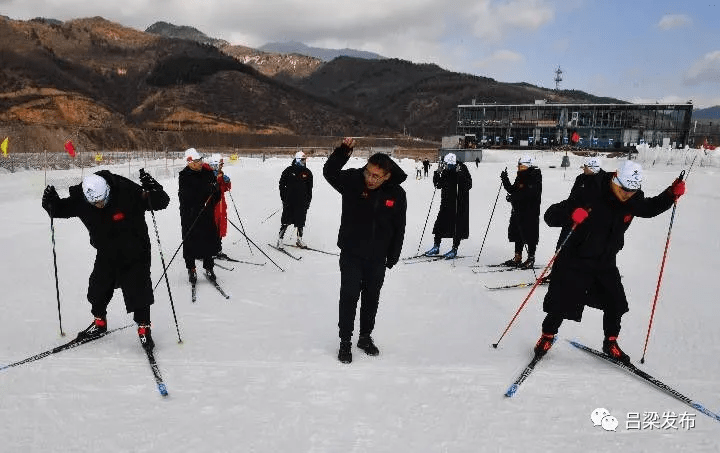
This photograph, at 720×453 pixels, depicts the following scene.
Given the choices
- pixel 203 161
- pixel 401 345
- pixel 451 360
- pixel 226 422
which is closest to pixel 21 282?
pixel 203 161

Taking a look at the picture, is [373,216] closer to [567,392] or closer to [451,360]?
[451,360]

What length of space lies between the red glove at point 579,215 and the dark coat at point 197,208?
178 inches

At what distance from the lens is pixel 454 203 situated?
8.28 meters

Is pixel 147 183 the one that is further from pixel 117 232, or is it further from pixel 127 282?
pixel 127 282

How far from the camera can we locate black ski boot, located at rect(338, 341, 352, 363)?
4.07 metres

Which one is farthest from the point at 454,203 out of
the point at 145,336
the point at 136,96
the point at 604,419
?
the point at 136,96

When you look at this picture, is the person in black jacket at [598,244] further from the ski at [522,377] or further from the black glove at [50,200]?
the black glove at [50,200]

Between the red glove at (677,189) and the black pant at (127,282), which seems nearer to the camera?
the red glove at (677,189)

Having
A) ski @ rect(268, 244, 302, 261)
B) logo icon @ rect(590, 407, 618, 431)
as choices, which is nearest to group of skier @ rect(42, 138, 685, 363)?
logo icon @ rect(590, 407, 618, 431)

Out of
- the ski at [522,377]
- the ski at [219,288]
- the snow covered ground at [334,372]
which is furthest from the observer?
the ski at [219,288]

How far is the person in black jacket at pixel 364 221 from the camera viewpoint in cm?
380

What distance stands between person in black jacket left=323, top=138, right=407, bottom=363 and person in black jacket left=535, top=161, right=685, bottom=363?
137 centimetres

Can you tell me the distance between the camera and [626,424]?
3.26 metres

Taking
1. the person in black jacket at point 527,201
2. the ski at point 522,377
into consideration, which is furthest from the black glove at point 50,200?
the person in black jacket at point 527,201
